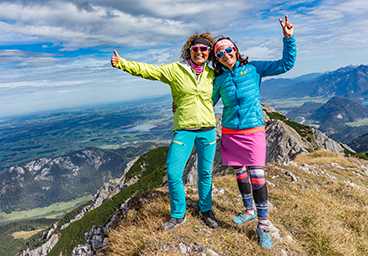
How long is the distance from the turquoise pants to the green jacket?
297 mm

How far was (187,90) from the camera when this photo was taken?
16.2 ft

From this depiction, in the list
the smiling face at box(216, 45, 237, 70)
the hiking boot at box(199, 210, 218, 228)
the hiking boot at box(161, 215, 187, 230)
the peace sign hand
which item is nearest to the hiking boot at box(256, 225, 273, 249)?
the hiking boot at box(199, 210, 218, 228)

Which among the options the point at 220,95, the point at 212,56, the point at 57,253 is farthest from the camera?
the point at 57,253

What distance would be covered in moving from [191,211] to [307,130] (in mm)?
64463

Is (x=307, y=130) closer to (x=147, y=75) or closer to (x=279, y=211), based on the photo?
(x=279, y=211)

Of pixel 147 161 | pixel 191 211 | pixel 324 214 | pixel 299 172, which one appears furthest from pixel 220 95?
pixel 147 161

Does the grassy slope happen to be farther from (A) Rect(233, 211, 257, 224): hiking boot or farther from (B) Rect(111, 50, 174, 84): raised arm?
(B) Rect(111, 50, 174, 84): raised arm

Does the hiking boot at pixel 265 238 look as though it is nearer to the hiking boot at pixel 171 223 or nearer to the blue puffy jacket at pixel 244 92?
the hiking boot at pixel 171 223

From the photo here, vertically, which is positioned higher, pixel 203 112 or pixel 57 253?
pixel 203 112

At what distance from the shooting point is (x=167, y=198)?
7.32 m

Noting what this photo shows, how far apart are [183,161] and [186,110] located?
1350 mm

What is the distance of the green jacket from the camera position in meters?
4.93

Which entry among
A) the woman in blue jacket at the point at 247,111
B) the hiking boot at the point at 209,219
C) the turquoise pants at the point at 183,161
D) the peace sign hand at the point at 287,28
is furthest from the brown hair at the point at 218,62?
the hiking boot at the point at 209,219

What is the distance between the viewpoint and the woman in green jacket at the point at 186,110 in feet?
16.2
